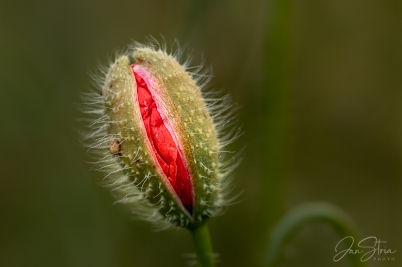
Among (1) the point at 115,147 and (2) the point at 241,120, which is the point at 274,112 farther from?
(1) the point at 115,147

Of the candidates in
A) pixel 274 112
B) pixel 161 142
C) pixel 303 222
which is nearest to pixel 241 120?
pixel 274 112

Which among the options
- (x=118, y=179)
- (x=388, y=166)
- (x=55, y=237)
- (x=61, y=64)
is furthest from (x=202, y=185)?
(x=388, y=166)

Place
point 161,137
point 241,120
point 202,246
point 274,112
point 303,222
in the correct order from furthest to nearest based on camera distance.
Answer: point 241,120 < point 274,112 < point 303,222 < point 202,246 < point 161,137

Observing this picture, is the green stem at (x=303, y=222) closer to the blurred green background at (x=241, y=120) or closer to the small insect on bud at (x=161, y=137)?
the blurred green background at (x=241, y=120)

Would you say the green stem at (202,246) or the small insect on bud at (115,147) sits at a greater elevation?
the small insect on bud at (115,147)

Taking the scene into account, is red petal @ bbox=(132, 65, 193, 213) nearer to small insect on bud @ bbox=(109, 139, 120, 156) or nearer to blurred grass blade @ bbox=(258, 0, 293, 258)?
small insect on bud @ bbox=(109, 139, 120, 156)

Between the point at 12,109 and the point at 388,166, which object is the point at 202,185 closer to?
the point at 12,109

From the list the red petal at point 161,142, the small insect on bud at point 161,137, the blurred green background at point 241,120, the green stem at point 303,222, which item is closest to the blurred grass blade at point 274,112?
the blurred green background at point 241,120
